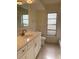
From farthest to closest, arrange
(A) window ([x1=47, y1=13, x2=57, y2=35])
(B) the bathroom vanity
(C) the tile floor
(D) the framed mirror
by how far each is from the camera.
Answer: (A) window ([x1=47, y1=13, x2=57, y2=35]) → (C) the tile floor → (D) the framed mirror → (B) the bathroom vanity

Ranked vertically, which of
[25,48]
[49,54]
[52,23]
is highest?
[52,23]

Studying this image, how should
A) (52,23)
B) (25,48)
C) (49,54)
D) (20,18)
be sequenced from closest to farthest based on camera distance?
1. (25,48)
2. (20,18)
3. (49,54)
4. (52,23)

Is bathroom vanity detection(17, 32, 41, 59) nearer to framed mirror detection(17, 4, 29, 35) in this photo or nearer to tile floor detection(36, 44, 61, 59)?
framed mirror detection(17, 4, 29, 35)

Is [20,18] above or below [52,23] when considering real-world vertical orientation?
above

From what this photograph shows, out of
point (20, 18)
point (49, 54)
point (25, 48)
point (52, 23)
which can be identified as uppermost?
point (20, 18)

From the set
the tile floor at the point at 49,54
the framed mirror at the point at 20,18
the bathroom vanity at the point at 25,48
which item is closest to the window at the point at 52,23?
the tile floor at the point at 49,54

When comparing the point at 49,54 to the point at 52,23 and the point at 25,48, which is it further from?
the point at 52,23

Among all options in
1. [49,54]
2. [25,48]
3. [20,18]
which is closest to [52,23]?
[49,54]

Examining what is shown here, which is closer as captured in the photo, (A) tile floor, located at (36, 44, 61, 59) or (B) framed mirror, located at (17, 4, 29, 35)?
(B) framed mirror, located at (17, 4, 29, 35)

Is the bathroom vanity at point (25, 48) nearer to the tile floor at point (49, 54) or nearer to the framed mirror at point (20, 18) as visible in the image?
the framed mirror at point (20, 18)

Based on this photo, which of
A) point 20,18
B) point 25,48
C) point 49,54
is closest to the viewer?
point 25,48

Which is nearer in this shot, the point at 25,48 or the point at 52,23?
the point at 25,48

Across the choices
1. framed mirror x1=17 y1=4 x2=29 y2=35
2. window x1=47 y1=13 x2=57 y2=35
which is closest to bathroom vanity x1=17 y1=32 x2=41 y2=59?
framed mirror x1=17 y1=4 x2=29 y2=35
